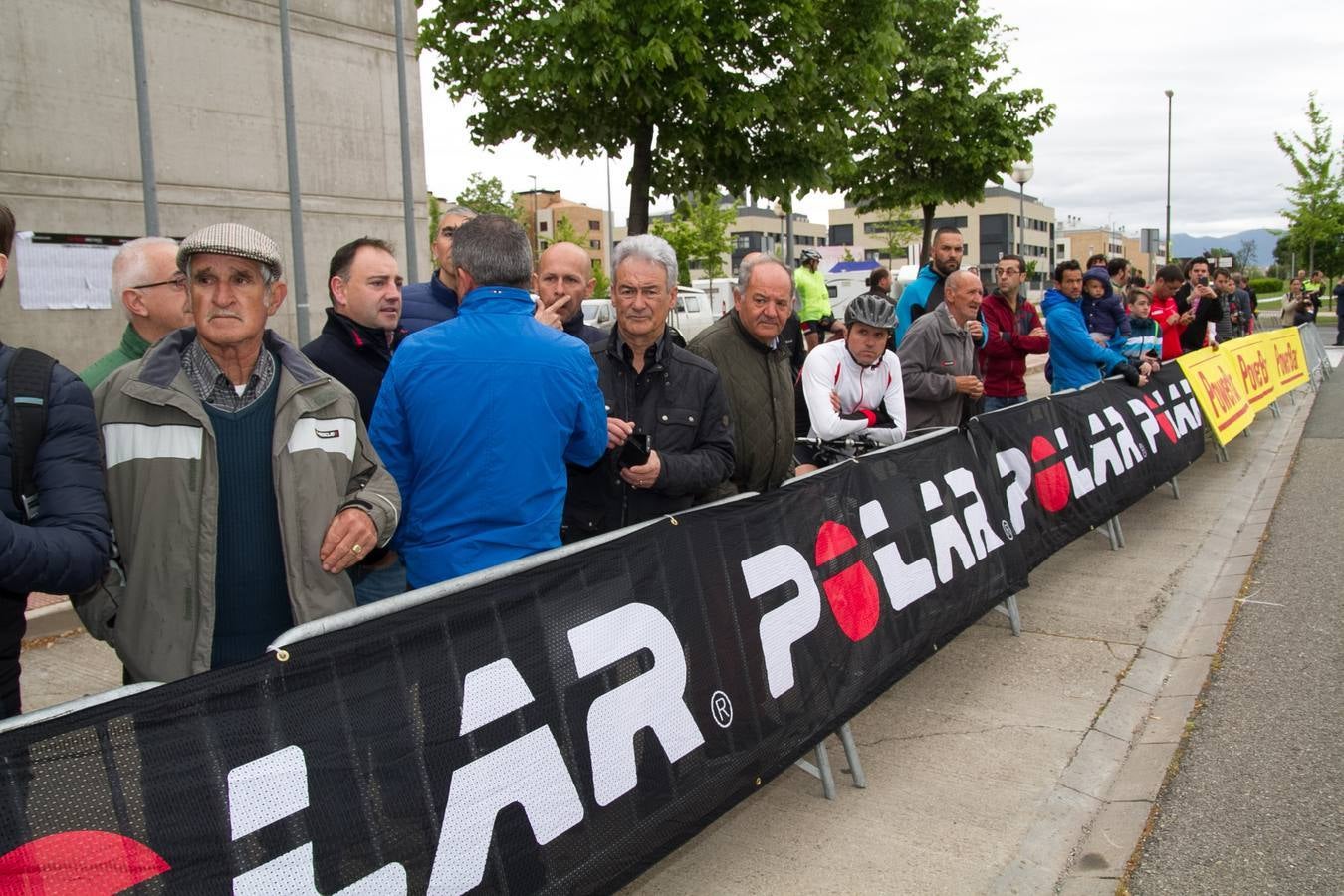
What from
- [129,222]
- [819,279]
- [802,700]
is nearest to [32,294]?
[129,222]

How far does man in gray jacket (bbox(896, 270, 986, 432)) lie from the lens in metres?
6.17

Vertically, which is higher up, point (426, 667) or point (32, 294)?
point (32, 294)

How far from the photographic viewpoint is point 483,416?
2.86 m

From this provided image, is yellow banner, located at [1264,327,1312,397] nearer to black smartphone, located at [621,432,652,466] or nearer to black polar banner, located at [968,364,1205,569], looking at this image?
black polar banner, located at [968,364,1205,569]

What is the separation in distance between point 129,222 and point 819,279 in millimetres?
8373

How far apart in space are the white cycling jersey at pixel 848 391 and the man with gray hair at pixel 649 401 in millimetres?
1319

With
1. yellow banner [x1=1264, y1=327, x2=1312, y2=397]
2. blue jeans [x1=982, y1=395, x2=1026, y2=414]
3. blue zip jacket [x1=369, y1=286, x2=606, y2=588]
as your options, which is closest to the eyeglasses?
blue zip jacket [x1=369, y1=286, x2=606, y2=588]

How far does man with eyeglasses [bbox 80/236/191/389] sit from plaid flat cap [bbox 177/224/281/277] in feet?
2.15

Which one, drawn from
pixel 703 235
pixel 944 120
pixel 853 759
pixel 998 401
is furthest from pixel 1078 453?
pixel 703 235

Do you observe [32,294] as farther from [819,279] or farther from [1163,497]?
[1163,497]

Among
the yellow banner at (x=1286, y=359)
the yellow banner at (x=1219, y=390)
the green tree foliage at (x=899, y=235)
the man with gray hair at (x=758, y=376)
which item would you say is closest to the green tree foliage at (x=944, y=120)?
the yellow banner at (x=1286, y=359)

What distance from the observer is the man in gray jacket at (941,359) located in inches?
243

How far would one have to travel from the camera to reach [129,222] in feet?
40.8

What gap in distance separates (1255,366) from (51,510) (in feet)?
45.7
